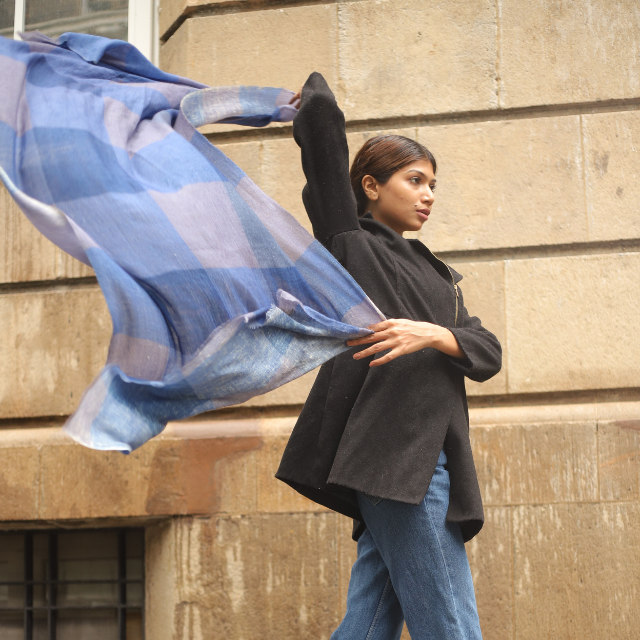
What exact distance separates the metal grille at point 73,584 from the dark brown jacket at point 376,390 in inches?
105

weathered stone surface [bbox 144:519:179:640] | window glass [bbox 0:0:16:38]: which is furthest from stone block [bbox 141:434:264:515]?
window glass [bbox 0:0:16:38]

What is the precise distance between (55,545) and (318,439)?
3.02 m

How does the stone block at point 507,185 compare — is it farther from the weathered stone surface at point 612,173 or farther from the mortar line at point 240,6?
the mortar line at point 240,6

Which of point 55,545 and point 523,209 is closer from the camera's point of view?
point 523,209

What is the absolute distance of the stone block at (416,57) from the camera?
4273 mm

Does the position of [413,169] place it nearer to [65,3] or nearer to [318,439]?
[318,439]

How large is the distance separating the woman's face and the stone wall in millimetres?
1739

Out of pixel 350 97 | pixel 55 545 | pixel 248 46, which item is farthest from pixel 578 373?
pixel 55 545

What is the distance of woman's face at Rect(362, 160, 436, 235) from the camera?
2.38 meters

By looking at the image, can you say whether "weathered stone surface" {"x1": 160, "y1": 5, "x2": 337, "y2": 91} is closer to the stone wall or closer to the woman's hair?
the stone wall

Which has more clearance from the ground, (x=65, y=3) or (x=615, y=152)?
(x=65, y=3)

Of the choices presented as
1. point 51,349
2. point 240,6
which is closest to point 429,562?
point 51,349

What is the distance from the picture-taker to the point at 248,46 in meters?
4.48

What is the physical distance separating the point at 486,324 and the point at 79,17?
3.44 meters
